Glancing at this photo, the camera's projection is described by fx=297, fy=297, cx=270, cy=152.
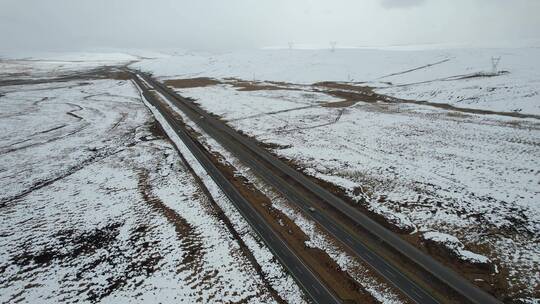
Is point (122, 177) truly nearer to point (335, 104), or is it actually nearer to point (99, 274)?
point (99, 274)

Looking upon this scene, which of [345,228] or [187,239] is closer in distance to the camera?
[187,239]

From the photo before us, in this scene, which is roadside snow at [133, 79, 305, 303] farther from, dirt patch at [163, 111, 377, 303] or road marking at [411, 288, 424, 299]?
road marking at [411, 288, 424, 299]

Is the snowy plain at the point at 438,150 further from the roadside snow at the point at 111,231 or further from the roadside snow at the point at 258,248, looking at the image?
the roadside snow at the point at 111,231

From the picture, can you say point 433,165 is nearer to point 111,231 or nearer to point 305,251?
point 305,251

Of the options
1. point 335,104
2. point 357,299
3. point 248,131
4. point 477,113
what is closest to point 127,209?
point 357,299

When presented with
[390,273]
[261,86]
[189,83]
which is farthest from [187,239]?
[189,83]
